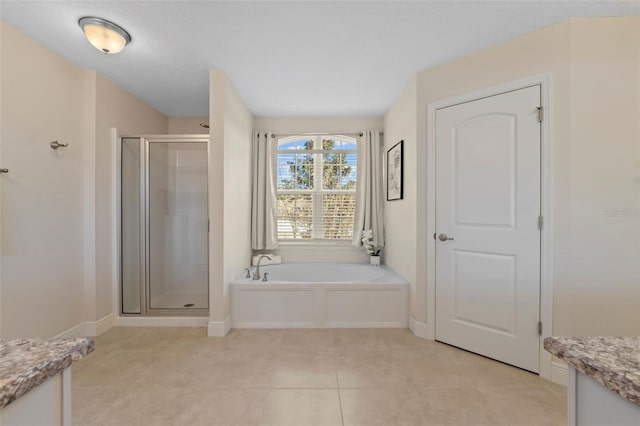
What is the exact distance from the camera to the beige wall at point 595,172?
1.75 m

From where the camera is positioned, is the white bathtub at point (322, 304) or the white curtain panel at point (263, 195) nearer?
the white bathtub at point (322, 304)

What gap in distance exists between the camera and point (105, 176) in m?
2.69

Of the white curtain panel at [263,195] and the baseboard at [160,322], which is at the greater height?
the white curtain panel at [263,195]

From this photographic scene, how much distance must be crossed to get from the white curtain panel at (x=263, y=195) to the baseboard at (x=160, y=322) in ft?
3.63

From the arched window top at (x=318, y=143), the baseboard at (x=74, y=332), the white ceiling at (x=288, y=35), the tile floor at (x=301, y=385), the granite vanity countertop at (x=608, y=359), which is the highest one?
the white ceiling at (x=288, y=35)

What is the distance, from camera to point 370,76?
8.48 ft

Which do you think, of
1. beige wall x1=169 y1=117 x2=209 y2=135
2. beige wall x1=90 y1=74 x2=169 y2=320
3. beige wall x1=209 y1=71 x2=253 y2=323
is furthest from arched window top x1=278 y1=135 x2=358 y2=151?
beige wall x1=90 y1=74 x2=169 y2=320

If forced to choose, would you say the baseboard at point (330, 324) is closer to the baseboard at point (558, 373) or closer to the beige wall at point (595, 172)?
the baseboard at point (558, 373)

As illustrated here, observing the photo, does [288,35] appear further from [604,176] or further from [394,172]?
[604,176]

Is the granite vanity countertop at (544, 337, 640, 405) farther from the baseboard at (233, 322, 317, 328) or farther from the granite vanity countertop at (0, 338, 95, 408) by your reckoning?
the baseboard at (233, 322, 317, 328)

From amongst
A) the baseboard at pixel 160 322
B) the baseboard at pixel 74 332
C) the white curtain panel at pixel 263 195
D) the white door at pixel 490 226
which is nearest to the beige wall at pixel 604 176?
the white door at pixel 490 226

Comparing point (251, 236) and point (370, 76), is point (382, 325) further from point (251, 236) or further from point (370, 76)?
point (370, 76)

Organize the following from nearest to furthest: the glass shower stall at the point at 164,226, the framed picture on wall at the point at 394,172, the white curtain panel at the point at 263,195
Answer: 1. the glass shower stall at the point at 164,226
2. the framed picture on wall at the point at 394,172
3. the white curtain panel at the point at 263,195

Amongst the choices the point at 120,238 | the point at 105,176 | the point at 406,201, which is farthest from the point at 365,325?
the point at 105,176
